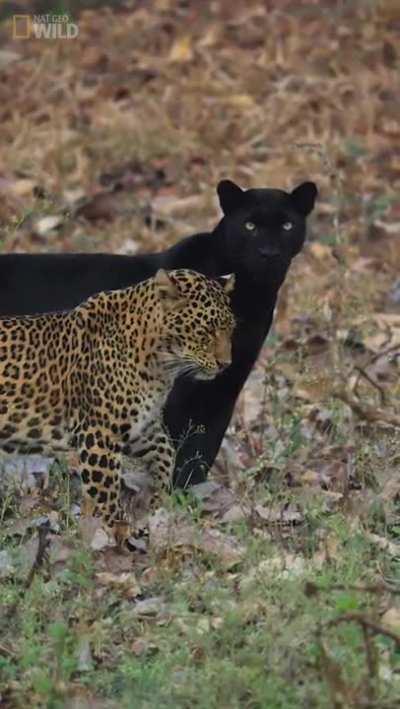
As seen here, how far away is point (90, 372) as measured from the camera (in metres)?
7.34

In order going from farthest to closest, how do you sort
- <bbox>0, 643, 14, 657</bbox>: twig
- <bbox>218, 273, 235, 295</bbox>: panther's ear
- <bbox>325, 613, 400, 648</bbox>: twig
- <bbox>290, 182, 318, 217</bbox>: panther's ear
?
<bbox>290, 182, 318, 217</bbox>: panther's ear
<bbox>218, 273, 235, 295</bbox>: panther's ear
<bbox>0, 643, 14, 657</bbox>: twig
<bbox>325, 613, 400, 648</bbox>: twig

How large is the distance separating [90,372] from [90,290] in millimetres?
1722

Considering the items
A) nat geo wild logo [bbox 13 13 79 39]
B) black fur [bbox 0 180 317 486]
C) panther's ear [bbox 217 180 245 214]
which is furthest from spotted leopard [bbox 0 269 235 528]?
nat geo wild logo [bbox 13 13 79 39]

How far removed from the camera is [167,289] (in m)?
7.21

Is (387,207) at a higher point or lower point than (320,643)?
lower

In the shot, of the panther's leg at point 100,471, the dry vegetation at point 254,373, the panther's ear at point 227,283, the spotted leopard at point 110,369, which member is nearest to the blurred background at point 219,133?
the dry vegetation at point 254,373

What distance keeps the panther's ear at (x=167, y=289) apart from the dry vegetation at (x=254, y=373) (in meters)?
0.77

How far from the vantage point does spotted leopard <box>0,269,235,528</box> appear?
23.6ft

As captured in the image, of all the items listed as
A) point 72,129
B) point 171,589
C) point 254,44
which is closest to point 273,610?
point 171,589

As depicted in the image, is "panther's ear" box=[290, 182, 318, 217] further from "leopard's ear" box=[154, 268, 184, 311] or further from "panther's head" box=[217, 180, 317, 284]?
"leopard's ear" box=[154, 268, 184, 311]

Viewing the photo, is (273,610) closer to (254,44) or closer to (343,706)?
(343,706)

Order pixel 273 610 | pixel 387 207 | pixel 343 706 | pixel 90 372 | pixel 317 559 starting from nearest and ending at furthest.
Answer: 1. pixel 343 706
2. pixel 273 610
3. pixel 317 559
4. pixel 90 372
5. pixel 387 207

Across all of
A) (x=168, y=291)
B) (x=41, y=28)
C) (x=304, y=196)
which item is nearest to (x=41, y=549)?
(x=168, y=291)

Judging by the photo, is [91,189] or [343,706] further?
[91,189]
